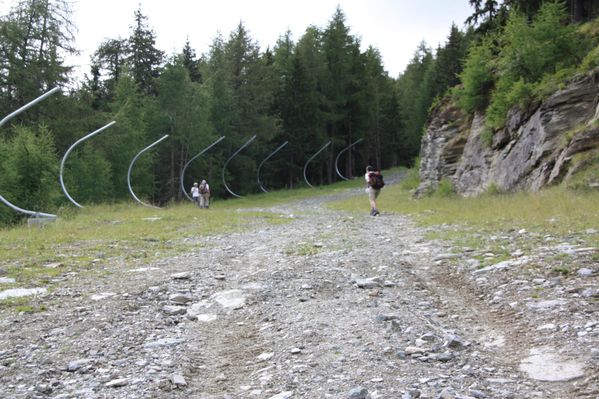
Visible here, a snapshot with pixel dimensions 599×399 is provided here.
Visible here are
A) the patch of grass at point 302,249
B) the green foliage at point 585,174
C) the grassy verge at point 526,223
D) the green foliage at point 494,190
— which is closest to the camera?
the grassy verge at point 526,223

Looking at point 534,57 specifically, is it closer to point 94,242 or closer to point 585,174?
point 585,174

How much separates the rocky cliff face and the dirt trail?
10.6 metres

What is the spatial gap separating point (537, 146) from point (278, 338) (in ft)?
54.3

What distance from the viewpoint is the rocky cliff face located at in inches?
640

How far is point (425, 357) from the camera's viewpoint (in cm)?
405

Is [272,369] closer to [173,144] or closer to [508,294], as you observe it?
[508,294]

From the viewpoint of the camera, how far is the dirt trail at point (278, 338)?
3.70 m

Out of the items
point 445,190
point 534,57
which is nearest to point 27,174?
point 445,190

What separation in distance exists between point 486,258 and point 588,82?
13375 mm

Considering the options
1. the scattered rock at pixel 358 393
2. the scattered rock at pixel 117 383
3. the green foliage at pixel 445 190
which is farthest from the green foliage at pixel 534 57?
the scattered rock at pixel 117 383

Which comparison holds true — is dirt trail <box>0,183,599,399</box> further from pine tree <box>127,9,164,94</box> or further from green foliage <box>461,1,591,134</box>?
pine tree <box>127,9,164,94</box>

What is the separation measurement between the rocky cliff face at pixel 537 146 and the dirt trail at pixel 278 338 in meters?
10.6

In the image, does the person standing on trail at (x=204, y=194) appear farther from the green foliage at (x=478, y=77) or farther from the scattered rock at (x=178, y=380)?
the scattered rock at (x=178, y=380)

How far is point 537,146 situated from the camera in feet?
60.8
